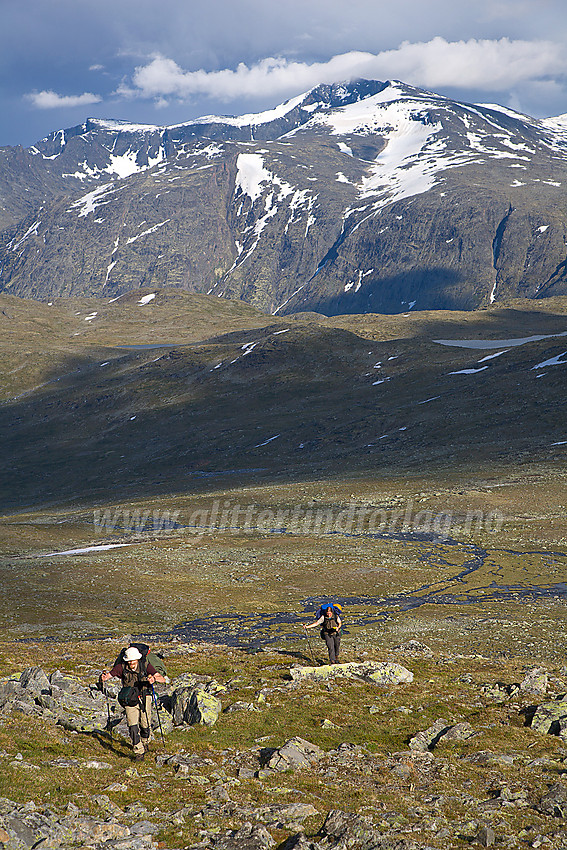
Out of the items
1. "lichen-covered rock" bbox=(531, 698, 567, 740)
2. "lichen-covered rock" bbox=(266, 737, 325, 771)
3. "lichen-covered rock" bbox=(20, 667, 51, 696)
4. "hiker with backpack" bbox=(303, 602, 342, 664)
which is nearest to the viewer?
"lichen-covered rock" bbox=(266, 737, 325, 771)

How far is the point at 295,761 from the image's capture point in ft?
64.6

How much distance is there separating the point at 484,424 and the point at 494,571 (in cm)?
7598

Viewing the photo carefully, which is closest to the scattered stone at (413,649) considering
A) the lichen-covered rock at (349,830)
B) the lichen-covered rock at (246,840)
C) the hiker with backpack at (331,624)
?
the hiker with backpack at (331,624)

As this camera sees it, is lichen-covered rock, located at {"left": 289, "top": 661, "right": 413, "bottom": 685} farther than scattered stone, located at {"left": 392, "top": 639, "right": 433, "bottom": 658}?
No

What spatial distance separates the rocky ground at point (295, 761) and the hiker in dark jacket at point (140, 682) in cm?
80

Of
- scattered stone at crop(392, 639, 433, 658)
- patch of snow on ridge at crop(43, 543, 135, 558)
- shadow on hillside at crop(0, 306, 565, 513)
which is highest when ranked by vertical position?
shadow on hillside at crop(0, 306, 565, 513)

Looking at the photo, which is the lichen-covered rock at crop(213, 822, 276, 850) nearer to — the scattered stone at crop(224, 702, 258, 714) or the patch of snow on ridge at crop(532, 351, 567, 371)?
the scattered stone at crop(224, 702, 258, 714)

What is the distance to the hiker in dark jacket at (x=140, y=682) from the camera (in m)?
20.6

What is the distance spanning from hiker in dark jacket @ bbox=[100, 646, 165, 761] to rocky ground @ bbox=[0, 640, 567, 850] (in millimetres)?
797

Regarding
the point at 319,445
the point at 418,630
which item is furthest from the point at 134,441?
the point at 418,630

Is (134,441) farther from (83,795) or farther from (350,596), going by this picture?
(83,795)

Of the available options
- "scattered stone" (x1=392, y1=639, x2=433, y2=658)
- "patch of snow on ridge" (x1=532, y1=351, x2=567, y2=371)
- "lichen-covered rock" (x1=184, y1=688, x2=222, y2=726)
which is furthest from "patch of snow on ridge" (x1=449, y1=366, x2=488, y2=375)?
"lichen-covered rock" (x1=184, y1=688, x2=222, y2=726)

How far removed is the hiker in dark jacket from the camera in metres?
20.6

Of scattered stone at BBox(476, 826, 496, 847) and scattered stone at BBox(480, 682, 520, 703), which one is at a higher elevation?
scattered stone at BBox(476, 826, 496, 847)
